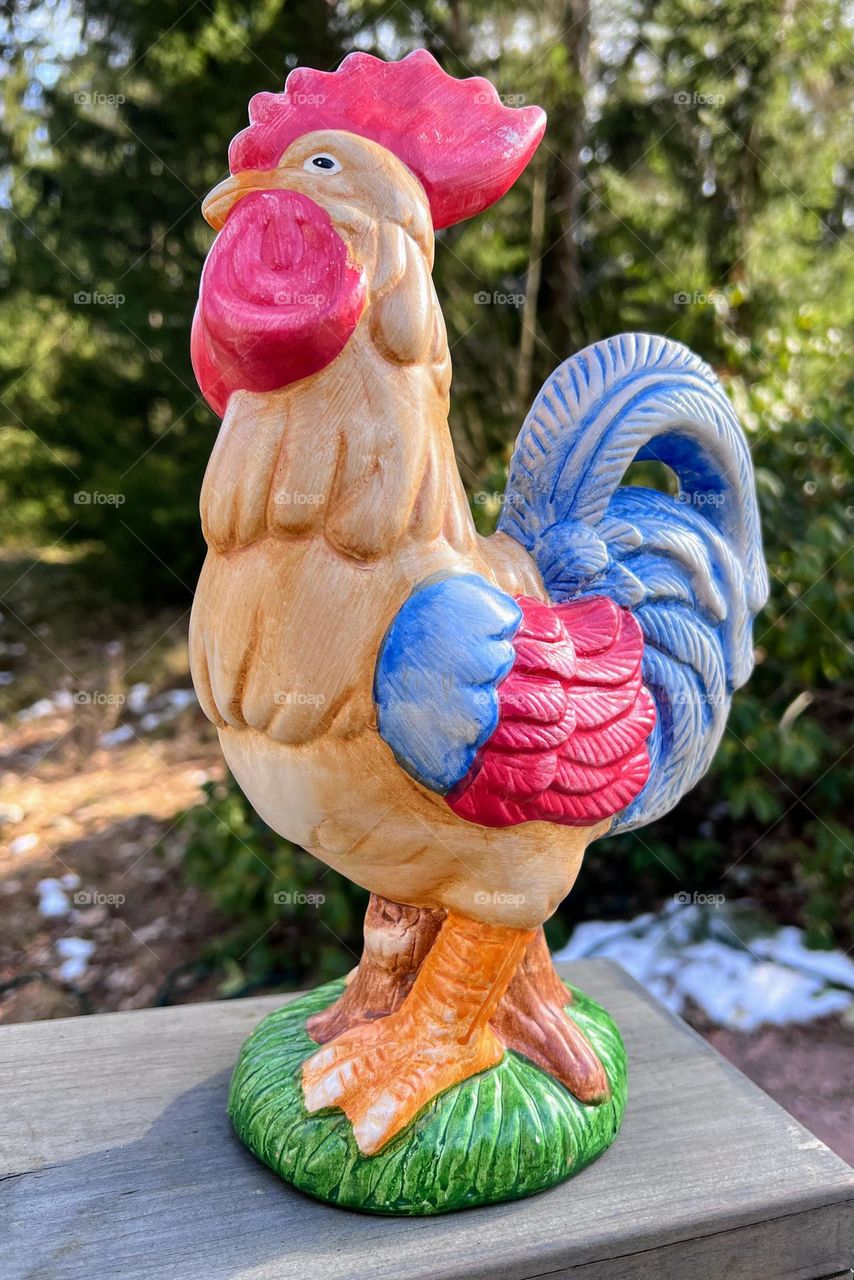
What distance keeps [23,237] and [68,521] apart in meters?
1.22

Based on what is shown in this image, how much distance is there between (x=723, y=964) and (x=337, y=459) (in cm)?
201

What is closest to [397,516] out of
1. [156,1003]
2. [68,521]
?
[156,1003]

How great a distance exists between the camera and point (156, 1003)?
2627mm

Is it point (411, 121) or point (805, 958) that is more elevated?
point (411, 121)

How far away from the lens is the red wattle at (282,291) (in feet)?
3.30

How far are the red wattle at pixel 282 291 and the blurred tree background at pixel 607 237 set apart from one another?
1.73m

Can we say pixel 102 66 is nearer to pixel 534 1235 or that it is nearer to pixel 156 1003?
pixel 156 1003

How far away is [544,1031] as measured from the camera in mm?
1363

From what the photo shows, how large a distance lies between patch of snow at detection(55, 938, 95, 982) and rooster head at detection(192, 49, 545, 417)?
2103 mm

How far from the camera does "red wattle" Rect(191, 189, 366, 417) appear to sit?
39.6 inches
